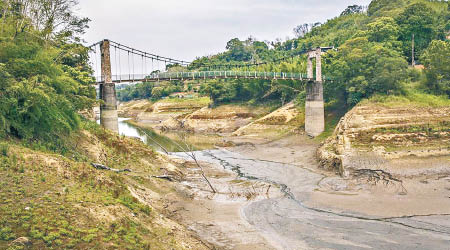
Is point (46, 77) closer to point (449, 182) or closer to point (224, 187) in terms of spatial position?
point (224, 187)

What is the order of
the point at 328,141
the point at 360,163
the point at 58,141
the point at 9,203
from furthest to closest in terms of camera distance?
the point at 328,141 → the point at 360,163 → the point at 58,141 → the point at 9,203

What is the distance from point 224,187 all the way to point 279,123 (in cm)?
3409

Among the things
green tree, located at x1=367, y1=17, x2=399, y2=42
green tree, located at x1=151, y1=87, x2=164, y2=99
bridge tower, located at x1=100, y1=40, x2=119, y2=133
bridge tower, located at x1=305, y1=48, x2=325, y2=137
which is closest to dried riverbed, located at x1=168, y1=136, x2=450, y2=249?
bridge tower, located at x1=100, y1=40, x2=119, y2=133

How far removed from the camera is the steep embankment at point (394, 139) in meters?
34.8

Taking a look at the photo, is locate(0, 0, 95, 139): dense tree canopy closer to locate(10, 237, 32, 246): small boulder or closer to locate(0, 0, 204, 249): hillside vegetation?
locate(0, 0, 204, 249): hillside vegetation

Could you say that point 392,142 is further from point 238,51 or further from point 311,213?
point 238,51

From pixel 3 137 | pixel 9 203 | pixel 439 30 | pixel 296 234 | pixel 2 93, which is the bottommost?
pixel 296 234

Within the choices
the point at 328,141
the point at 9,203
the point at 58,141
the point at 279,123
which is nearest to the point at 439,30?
the point at 279,123

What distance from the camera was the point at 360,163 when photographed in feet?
117

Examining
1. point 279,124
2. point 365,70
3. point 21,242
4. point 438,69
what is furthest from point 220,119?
point 21,242

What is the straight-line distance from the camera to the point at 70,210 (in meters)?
16.4

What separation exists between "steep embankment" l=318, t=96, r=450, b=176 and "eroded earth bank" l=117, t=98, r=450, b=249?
0.09m

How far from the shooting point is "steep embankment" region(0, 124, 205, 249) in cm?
1452

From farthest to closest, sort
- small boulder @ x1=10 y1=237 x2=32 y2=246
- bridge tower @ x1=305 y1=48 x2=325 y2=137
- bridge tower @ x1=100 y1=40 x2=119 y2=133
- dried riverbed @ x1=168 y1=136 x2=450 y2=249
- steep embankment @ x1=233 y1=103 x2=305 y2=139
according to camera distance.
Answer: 1. steep embankment @ x1=233 y1=103 x2=305 y2=139
2. bridge tower @ x1=305 y1=48 x2=325 y2=137
3. bridge tower @ x1=100 y1=40 x2=119 y2=133
4. dried riverbed @ x1=168 y1=136 x2=450 y2=249
5. small boulder @ x1=10 y1=237 x2=32 y2=246
